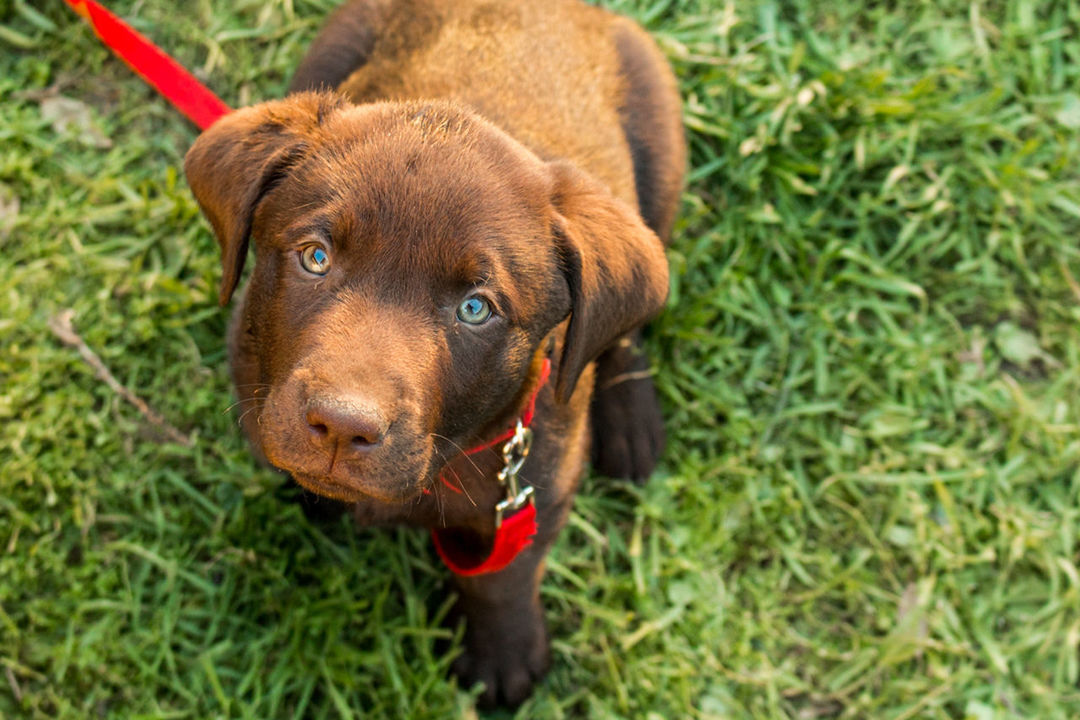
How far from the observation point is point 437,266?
248cm

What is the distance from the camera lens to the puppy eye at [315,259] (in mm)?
2527

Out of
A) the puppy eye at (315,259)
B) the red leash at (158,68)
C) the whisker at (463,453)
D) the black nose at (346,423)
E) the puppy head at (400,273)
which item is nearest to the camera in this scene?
the black nose at (346,423)

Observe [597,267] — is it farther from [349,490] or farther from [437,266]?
[349,490]

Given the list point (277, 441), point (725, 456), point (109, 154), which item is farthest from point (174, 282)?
point (725, 456)

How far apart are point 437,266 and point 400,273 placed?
9 cm

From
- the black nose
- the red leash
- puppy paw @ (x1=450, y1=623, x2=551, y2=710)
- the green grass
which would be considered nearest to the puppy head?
the black nose

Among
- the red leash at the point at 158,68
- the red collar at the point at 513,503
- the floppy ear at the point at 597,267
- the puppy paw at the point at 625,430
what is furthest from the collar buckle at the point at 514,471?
the red leash at the point at 158,68

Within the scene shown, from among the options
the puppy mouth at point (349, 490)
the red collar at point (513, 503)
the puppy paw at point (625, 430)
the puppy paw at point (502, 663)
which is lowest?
the puppy paw at point (502, 663)

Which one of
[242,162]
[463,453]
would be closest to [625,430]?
[463,453]

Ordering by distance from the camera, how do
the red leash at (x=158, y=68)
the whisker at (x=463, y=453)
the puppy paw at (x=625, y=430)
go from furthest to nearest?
the puppy paw at (x=625, y=430) → the red leash at (x=158, y=68) → the whisker at (x=463, y=453)

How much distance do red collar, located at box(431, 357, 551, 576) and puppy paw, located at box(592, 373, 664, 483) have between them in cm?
96

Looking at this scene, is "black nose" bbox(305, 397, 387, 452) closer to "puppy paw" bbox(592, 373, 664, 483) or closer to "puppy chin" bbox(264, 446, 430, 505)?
"puppy chin" bbox(264, 446, 430, 505)

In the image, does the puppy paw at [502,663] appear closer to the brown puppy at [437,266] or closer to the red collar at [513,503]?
the brown puppy at [437,266]

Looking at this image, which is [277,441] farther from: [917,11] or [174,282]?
[917,11]
